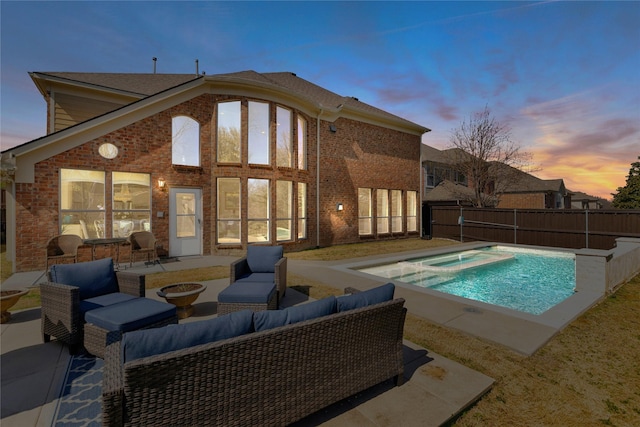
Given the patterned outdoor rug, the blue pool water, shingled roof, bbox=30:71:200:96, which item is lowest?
the blue pool water

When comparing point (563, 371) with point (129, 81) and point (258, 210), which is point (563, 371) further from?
point (129, 81)

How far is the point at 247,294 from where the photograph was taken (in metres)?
4.62

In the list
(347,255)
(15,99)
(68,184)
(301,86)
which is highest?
(301,86)

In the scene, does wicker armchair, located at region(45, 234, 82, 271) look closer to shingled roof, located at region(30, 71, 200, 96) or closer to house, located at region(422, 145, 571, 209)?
shingled roof, located at region(30, 71, 200, 96)

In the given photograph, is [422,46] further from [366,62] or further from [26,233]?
[26,233]

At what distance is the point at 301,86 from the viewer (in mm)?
16734

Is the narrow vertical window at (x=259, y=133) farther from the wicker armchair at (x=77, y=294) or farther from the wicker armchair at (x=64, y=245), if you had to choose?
the wicker armchair at (x=77, y=294)

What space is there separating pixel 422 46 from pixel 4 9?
12.4 m

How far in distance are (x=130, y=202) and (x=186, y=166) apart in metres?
2.27

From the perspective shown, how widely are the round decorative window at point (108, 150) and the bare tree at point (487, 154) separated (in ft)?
71.5

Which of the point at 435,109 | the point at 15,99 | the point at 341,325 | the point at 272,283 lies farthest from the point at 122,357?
the point at 435,109

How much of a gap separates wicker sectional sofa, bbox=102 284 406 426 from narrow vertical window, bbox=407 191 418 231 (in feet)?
53.8

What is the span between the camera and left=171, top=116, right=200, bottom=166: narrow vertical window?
10.7m

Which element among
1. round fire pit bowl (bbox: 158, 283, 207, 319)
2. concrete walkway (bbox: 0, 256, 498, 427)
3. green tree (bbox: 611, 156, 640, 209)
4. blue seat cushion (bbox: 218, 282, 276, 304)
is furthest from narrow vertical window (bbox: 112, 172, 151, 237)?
green tree (bbox: 611, 156, 640, 209)
